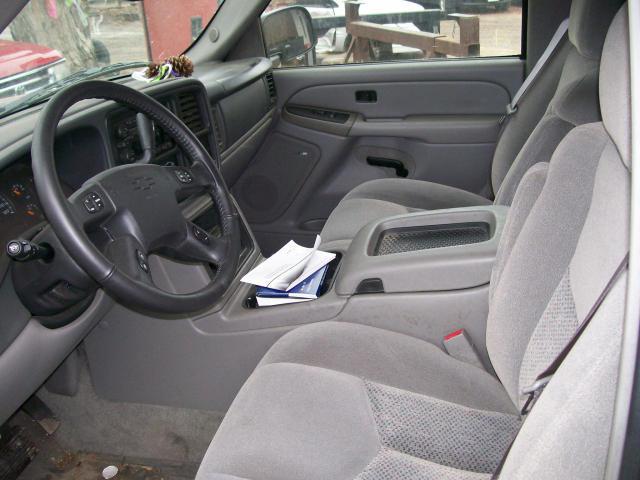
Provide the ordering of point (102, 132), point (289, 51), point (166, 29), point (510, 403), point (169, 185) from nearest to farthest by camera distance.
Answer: point (510, 403)
point (169, 185)
point (102, 132)
point (166, 29)
point (289, 51)

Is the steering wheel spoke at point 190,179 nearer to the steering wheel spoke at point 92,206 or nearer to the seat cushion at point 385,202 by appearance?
the steering wheel spoke at point 92,206

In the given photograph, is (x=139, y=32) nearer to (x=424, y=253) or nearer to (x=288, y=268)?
(x=288, y=268)

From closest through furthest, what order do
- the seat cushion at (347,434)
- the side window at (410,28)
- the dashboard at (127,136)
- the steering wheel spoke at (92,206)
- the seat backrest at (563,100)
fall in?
the seat cushion at (347,434)
the steering wheel spoke at (92,206)
the dashboard at (127,136)
the seat backrest at (563,100)
the side window at (410,28)

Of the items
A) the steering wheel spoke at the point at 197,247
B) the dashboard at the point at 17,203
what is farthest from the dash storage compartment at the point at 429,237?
the dashboard at the point at 17,203

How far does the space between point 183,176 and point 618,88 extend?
3.00 ft

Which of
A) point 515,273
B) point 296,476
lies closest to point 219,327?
point 296,476

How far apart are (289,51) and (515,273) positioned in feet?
6.57

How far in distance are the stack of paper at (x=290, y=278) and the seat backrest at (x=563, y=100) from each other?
542mm

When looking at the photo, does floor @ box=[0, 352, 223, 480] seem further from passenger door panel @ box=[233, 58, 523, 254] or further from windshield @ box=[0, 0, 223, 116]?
passenger door panel @ box=[233, 58, 523, 254]

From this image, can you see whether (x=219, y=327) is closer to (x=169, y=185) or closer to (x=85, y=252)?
(x=169, y=185)

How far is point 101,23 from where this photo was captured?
200 centimetres

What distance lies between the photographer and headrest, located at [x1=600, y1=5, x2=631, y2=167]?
0.75 metres

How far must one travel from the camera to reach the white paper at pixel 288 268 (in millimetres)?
1619

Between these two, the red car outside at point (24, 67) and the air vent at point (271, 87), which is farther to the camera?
the air vent at point (271, 87)
